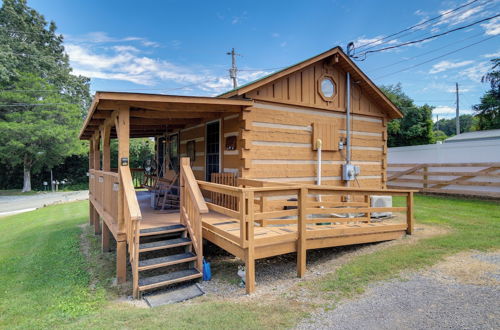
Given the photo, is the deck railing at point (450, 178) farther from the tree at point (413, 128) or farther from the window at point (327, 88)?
the tree at point (413, 128)

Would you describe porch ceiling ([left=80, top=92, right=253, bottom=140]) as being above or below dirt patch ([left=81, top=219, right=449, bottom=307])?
above

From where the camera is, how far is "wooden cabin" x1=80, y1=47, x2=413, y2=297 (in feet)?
14.8

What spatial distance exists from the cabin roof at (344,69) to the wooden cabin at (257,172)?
1.2 inches

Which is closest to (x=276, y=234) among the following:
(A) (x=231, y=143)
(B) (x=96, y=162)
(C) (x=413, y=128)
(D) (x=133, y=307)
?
(D) (x=133, y=307)

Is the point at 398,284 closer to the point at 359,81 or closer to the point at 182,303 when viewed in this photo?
the point at 182,303

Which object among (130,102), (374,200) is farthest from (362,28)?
(130,102)

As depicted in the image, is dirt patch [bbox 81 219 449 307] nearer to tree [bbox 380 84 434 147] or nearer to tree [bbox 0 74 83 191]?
tree [bbox 380 84 434 147]

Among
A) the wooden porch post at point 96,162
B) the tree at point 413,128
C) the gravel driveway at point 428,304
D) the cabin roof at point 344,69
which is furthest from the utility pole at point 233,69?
the gravel driveway at point 428,304

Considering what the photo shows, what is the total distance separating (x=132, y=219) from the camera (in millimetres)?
4102

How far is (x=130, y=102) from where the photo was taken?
5.00 meters

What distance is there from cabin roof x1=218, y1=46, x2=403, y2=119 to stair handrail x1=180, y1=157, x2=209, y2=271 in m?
2.13

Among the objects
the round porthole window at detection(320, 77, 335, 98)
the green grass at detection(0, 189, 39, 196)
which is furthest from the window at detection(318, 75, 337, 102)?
the green grass at detection(0, 189, 39, 196)

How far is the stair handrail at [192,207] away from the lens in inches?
185

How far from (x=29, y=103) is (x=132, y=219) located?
77.2ft
